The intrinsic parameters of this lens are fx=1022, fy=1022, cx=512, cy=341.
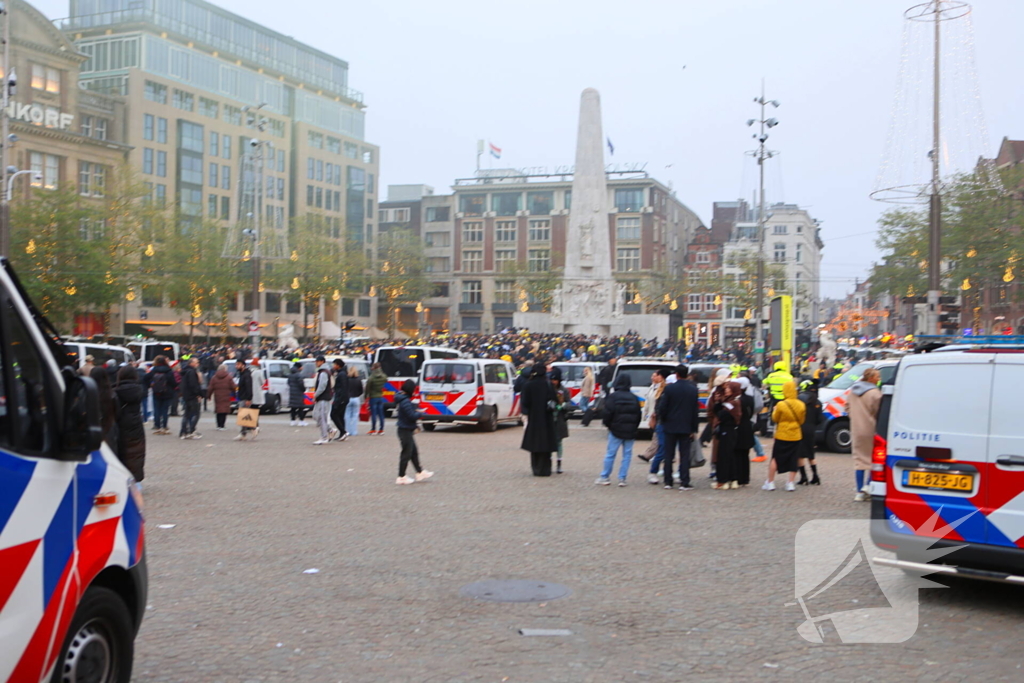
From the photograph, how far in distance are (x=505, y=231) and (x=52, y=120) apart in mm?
52216

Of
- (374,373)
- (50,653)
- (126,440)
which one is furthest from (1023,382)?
(374,373)

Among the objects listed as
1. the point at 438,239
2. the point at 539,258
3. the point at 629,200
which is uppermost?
the point at 629,200

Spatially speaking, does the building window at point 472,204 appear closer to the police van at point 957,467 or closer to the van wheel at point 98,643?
the police van at point 957,467

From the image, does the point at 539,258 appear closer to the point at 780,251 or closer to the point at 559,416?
the point at 780,251

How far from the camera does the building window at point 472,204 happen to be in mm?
107812

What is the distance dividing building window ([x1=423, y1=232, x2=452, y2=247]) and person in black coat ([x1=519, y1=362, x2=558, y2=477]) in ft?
313

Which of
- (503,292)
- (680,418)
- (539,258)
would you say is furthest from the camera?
(503,292)

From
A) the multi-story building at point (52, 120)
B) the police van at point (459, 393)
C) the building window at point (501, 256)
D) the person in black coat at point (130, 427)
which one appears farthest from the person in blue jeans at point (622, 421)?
the building window at point (501, 256)

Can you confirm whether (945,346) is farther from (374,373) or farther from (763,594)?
(374,373)

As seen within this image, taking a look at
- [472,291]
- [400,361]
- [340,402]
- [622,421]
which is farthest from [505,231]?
[622,421]

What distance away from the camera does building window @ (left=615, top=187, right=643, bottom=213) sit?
10194 centimetres

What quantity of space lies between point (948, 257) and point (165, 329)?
53457 millimetres

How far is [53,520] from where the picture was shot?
3.91 m

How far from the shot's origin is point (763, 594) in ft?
24.9
